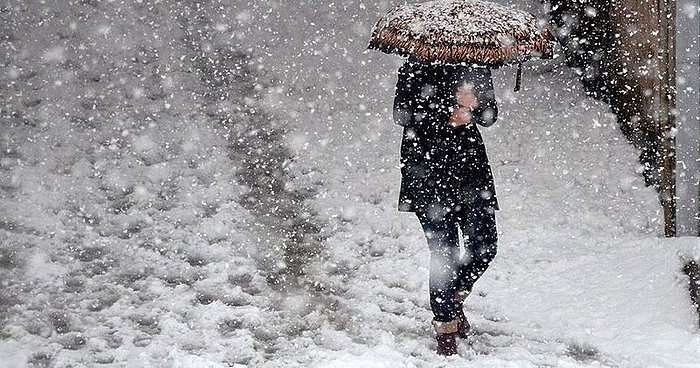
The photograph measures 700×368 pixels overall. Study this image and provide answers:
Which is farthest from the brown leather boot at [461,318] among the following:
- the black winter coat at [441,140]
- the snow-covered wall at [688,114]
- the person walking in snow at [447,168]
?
the snow-covered wall at [688,114]

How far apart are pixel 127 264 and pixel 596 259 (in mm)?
3596

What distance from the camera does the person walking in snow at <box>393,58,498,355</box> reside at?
15.2ft

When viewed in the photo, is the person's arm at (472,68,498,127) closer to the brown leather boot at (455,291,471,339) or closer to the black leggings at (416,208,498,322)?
the black leggings at (416,208,498,322)

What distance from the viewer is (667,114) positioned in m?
6.79

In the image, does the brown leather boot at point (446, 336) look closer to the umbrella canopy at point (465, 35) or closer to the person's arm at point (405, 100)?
the person's arm at point (405, 100)

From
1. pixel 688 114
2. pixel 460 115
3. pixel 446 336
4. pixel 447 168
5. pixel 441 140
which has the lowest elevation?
pixel 446 336

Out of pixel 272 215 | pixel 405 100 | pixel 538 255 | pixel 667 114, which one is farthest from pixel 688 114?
pixel 272 215

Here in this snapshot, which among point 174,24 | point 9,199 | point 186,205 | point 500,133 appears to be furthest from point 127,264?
point 174,24

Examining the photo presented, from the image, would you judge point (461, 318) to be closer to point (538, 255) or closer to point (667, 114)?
point (538, 255)

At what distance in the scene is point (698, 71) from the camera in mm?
5887

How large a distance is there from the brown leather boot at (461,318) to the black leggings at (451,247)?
117 millimetres

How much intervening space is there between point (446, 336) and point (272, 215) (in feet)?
9.41

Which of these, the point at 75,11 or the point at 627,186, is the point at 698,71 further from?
the point at 75,11

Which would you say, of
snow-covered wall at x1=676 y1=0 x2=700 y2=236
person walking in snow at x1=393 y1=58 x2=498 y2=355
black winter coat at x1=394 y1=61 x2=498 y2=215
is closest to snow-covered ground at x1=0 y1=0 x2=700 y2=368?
snow-covered wall at x1=676 y1=0 x2=700 y2=236
